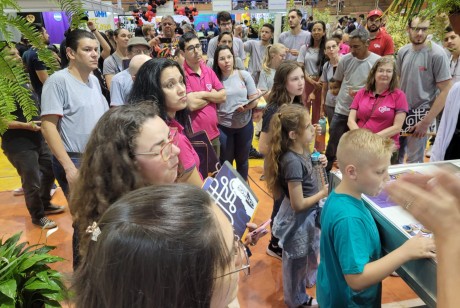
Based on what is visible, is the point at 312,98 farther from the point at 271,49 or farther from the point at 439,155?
the point at 439,155

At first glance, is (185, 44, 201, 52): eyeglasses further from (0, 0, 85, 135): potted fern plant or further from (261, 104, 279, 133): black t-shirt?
(0, 0, 85, 135): potted fern plant

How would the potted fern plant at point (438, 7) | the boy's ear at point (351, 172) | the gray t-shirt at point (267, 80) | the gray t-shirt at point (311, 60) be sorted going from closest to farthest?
the potted fern plant at point (438, 7)
the boy's ear at point (351, 172)
the gray t-shirt at point (267, 80)
the gray t-shirt at point (311, 60)

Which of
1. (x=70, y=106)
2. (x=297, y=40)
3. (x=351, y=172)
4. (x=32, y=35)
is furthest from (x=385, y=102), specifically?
(x=297, y=40)

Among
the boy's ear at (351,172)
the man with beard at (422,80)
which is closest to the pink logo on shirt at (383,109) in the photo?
the man with beard at (422,80)

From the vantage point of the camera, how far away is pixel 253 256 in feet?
9.32

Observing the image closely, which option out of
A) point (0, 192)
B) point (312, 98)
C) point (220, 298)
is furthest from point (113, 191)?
point (312, 98)

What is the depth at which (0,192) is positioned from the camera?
160 inches

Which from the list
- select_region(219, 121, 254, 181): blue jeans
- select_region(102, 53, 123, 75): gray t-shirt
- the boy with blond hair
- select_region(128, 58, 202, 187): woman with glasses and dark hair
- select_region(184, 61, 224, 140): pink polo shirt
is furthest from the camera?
select_region(102, 53, 123, 75): gray t-shirt

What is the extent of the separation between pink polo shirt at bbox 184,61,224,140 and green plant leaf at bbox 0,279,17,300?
167 centimetres

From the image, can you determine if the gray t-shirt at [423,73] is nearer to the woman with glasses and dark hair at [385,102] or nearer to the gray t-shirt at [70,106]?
the woman with glasses and dark hair at [385,102]

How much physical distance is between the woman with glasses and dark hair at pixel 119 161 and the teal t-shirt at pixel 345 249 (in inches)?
26.1

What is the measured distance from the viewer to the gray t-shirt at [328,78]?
13.5ft

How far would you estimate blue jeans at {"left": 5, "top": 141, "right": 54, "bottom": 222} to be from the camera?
121 inches

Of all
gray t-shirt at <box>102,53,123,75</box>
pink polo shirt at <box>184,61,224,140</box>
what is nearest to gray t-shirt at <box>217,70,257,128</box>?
pink polo shirt at <box>184,61,224,140</box>
